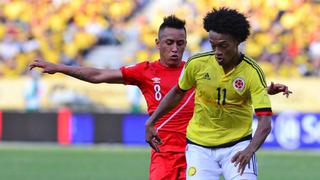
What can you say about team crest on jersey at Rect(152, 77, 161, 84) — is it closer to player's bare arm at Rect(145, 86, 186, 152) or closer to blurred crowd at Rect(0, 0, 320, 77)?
player's bare arm at Rect(145, 86, 186, 152)

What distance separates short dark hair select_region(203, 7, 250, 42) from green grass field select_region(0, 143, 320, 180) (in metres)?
7.19

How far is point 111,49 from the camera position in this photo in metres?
22.8

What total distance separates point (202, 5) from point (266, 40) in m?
2.11

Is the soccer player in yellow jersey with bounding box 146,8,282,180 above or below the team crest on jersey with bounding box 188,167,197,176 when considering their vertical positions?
above

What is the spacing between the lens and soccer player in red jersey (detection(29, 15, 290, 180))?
743 cm

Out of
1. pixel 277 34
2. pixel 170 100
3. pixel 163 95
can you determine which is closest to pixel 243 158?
pixel 170 100

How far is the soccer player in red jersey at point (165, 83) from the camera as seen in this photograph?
743cm

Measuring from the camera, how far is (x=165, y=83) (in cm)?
768

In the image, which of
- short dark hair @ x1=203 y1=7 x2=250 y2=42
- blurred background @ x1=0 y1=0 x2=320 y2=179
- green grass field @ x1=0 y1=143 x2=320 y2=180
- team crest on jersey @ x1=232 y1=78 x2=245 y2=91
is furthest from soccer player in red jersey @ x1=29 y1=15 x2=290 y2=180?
blurred background @ x1=0 y1=0 x2=320 y2=179

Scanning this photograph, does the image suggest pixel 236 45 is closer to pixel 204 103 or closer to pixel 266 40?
pixel 204 103

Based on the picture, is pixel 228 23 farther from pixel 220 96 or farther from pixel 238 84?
pixel 220 96

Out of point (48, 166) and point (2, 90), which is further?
point (2, 90)

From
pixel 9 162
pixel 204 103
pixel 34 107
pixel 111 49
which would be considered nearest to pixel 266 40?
pixel 111 49

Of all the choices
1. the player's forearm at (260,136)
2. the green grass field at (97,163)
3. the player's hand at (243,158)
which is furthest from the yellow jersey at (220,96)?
the green grass field at (97,163)
